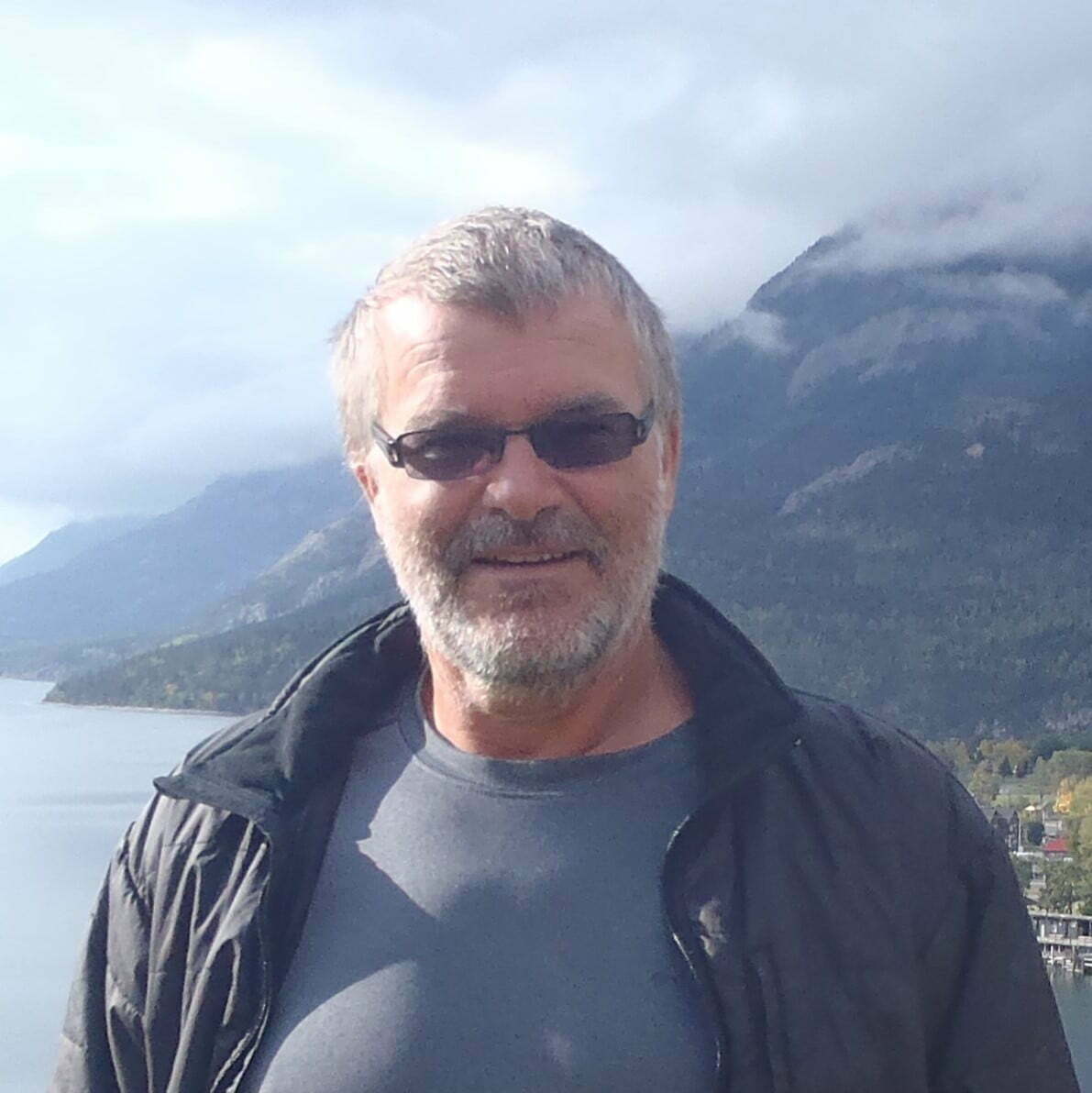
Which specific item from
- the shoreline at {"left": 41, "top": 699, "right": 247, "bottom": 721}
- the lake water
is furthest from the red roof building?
the shoreline at {"left": 41, "top": 699, "right": 247, "bottom": 721}

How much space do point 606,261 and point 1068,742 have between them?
67170mm

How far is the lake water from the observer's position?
925 inches

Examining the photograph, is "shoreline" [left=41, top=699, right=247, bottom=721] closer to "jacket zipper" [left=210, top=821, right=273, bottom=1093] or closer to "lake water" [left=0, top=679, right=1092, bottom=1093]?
"lake water" [left=0, top=679, right=1092, bottom=1093]

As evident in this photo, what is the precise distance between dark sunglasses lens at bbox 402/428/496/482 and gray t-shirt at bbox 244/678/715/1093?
0.40 meters

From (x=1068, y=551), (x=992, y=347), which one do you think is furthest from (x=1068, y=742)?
(x=992, y=347)

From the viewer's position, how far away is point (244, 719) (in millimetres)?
2312

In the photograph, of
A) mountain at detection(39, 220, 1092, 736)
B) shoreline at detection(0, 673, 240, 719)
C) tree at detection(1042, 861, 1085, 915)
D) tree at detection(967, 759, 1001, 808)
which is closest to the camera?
tree at detection(1042, 861, 1085, 915)

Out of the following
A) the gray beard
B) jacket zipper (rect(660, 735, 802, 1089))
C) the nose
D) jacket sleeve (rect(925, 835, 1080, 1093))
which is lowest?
jacket sleeve (rect(925, 835, 1080, 1093))

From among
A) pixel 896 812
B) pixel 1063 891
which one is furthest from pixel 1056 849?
pixel 896 812

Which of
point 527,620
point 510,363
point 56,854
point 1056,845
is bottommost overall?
point 1056,845

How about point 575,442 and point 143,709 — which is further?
point 143,709

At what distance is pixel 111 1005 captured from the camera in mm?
2082

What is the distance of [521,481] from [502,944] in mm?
603

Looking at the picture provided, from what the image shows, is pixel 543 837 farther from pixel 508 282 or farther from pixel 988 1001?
pixel 508 282
